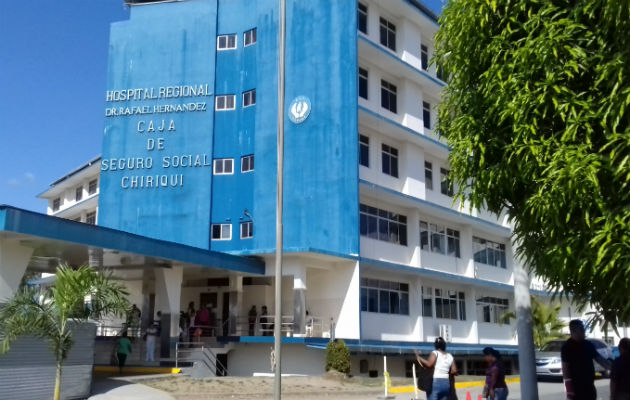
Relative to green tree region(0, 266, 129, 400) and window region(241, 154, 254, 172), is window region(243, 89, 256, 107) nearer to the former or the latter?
window region(241, 154, 254, 172)

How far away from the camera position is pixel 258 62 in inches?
1242

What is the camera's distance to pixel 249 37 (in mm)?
32781

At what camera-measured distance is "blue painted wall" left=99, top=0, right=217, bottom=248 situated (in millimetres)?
31969

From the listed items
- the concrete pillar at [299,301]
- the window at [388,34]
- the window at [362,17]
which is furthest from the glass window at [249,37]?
the concrete pillar at [299,301]

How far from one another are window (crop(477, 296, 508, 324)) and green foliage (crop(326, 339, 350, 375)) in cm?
1551

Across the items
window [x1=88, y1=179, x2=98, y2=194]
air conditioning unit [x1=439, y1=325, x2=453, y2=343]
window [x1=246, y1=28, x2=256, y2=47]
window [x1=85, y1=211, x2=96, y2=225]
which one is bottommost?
air conditioning unit [x1=439, y1=325, x2=453, y2=343]

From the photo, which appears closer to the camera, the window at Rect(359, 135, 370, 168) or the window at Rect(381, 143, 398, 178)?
the window at Rect(359, 135, 370, 168)

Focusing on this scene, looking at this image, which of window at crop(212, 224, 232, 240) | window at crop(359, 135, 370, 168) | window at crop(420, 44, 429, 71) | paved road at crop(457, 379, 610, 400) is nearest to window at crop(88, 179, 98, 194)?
window at crop(212, 224, 232, 240)

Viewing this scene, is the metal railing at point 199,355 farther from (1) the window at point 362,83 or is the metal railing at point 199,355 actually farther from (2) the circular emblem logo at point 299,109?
(1) the window at point 362,83

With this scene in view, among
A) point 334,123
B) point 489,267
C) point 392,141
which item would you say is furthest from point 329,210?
point 489,267

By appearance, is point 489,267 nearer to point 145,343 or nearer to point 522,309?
point 145,343

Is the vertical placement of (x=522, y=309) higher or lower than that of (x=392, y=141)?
lower

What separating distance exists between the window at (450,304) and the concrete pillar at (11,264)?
21.0 m

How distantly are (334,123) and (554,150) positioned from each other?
2132cm
